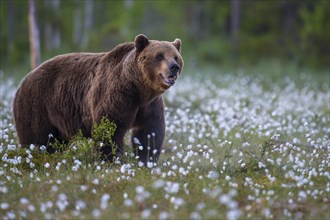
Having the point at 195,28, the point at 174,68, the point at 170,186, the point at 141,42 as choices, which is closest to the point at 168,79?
the point at 174,68

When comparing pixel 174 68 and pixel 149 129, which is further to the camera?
pixel 149 129

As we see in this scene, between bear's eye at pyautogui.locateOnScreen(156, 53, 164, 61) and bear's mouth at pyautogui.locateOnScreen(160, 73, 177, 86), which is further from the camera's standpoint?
bear's eye at pyautogui.locateOnScreen(156, 53, 164, 61)

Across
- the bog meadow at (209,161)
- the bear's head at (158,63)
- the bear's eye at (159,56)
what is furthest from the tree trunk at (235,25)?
the bear's eye at (159,56)

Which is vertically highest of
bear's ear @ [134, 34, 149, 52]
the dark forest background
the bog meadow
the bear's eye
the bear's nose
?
bear's ear @ [134, 34, 149, 52]

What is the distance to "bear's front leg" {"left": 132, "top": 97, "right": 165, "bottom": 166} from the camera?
8000 millimetres

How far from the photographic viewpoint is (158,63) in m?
7.68

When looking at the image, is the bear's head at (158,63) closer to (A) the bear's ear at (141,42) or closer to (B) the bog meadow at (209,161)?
(A) the bear's ear at (141,42)

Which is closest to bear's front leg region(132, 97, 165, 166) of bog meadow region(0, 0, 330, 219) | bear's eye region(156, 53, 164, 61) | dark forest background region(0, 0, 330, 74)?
bog meadow region(0, 0, 330, 219)

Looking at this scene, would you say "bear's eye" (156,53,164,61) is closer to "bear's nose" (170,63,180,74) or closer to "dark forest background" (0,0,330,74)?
"bear's nose" (170,63,180,74)

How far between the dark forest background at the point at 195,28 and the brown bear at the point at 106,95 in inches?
671

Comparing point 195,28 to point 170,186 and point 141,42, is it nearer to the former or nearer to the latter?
point 141,42

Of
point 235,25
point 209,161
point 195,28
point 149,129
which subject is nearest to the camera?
point 209,161

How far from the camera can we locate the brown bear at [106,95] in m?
7.76

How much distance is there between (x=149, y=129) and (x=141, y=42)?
1.19m
